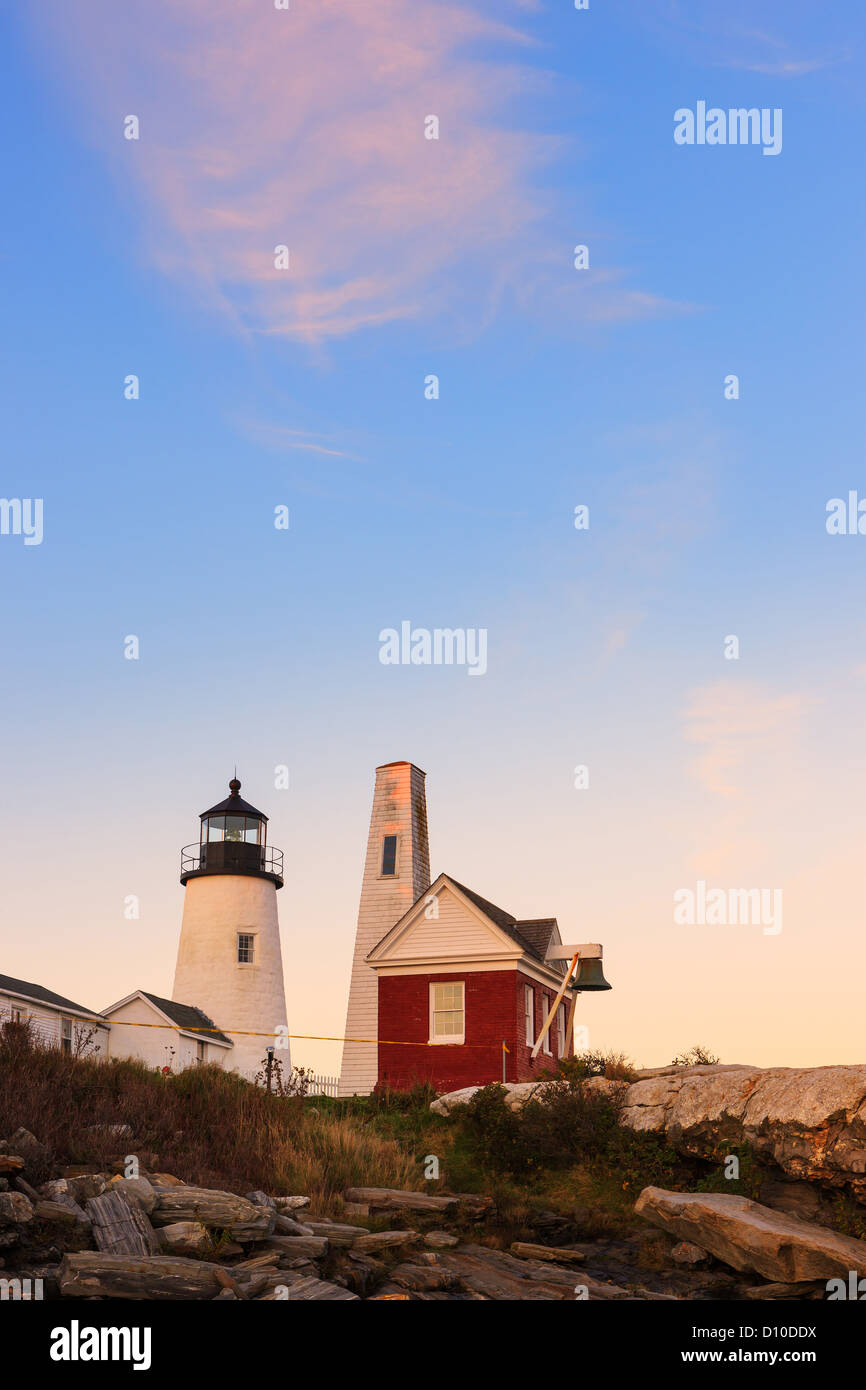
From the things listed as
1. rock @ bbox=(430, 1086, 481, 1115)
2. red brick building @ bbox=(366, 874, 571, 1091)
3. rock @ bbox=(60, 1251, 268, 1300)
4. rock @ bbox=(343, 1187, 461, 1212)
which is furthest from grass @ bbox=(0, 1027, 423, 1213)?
red brick building @ bbox=(366, 874, 571, 1091)

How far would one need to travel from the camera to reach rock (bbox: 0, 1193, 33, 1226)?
13.6 metres

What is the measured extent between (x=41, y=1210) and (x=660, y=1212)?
398 inches

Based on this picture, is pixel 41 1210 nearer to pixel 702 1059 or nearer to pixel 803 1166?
pixel 803 1166

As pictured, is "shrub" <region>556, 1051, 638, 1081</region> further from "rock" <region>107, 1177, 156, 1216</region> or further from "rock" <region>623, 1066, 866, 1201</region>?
"rock" <region>107, 1177, 156, 1216</region>

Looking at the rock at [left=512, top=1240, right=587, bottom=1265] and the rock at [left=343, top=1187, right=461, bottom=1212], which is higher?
the rock at [left=343, top=1187, right=461, bottom=1212]

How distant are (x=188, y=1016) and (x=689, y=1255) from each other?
1076 inches

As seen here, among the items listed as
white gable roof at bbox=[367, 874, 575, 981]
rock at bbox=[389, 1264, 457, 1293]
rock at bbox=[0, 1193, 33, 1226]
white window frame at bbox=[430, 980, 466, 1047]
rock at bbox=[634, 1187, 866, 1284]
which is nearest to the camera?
rock at bbox=[0, 1193, 33, 1226]

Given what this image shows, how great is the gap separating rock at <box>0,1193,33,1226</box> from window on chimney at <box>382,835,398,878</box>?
27838 millimetres

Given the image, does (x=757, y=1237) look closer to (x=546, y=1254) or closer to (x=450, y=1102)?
(x=546, y=1254)

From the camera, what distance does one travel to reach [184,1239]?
1461 centimetres

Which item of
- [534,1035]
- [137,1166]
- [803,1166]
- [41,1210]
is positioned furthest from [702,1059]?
[41,1210]

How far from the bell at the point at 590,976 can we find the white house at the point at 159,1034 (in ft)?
53.0

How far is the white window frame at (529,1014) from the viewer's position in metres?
34.8

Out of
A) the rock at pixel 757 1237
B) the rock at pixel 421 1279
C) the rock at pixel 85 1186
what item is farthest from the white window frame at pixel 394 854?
the rock at pixel 85 1186
